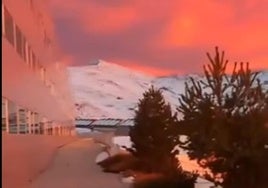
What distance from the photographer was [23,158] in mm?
22188

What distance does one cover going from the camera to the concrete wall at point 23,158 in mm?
18141

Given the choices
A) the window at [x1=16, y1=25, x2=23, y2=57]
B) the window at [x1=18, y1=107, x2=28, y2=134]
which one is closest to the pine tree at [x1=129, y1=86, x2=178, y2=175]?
the window at [x1=18, y1=107, x2=28, y2=134]

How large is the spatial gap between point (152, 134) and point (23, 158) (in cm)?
630

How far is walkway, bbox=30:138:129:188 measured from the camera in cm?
2492

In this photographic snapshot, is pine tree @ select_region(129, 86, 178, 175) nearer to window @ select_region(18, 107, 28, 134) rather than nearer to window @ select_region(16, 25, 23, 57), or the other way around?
window @ select_region(18, 107, 28, 134)

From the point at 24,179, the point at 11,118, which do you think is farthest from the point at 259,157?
the point at 24,179

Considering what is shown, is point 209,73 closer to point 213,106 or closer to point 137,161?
point 213,106

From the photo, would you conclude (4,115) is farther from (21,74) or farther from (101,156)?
(101,156)

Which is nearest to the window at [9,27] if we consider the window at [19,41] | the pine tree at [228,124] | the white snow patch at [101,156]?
the window at [19,41]

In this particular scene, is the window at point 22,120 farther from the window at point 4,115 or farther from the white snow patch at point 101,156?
the white snow patch at point 101,156

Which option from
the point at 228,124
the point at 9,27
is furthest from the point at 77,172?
the point at 228,124

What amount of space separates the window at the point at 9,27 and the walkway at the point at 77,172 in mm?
4943

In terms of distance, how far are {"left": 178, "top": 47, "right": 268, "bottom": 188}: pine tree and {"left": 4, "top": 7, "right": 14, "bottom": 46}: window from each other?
22.0ft

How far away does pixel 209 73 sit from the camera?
49.4 feet
